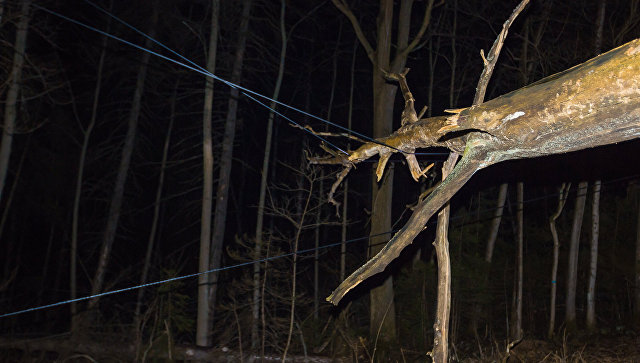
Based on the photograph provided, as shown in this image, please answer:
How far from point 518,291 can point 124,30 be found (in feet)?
53.0

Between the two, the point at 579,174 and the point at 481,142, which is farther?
the point at 579,174

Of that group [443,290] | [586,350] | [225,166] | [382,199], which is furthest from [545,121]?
[225,166]

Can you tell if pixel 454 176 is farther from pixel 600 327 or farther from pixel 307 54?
pixel 307 54

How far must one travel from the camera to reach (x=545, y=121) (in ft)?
11.3

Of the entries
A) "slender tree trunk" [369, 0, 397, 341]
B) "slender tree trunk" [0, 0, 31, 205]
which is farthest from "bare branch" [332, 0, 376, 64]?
"slender tree trunk" [0, 0, 31, 205]

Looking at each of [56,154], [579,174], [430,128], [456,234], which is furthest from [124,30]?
[430,128]

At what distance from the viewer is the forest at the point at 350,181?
4.96 meters

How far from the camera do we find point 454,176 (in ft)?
14.0

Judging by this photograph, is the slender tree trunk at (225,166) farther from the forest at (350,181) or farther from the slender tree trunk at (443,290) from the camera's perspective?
the slender tree trunk at (443,290)

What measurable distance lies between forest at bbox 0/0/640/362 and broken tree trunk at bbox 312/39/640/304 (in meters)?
0.01

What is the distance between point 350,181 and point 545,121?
74.7 ft

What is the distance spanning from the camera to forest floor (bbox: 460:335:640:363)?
33.1ft

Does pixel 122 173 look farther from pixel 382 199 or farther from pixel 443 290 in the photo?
pixel 443 290

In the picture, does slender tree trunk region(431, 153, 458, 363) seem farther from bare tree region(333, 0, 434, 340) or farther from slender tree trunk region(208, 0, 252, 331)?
slender tree trunk region(208, 0, 252, 331)
